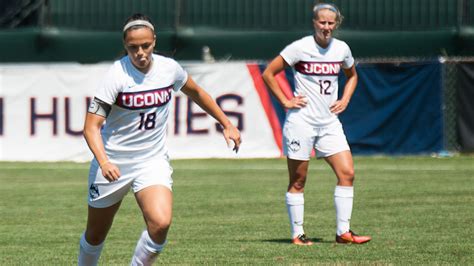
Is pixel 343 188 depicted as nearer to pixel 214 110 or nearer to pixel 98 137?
pixel 214 110

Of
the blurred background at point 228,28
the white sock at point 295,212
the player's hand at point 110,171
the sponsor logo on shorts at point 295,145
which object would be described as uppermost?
the player's hand at point 110,171

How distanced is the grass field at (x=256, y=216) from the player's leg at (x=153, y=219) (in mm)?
1936

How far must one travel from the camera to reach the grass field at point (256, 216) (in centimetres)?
1004

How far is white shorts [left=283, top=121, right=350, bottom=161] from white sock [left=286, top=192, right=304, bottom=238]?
361mm

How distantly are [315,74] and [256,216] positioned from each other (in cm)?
263

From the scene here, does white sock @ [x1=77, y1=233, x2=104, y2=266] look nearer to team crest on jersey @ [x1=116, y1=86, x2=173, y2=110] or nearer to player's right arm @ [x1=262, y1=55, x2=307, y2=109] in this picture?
team crest on jersey @ [x1=116, y1=86, x2=173, y2=110]

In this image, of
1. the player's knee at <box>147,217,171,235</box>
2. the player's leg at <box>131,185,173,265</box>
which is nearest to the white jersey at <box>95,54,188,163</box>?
the player's leg at <box>131,185,173,265</box>

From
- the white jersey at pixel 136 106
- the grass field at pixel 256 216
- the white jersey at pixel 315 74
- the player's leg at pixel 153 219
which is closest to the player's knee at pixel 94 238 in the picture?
the player's leg at pixel 153 219

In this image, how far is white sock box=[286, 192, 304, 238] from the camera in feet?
35.7

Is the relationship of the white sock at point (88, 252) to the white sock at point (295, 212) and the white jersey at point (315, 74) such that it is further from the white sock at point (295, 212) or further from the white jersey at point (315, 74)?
the white jersey at point (315, 74)

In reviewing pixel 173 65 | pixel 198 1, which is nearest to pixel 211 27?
pixel 198 1

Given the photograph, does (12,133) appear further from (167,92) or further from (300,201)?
(167,92)

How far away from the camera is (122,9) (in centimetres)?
2702

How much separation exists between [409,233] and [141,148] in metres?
4.21
